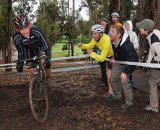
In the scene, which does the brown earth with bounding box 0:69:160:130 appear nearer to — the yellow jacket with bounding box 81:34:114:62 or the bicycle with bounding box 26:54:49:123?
the bicycle with bounding box 26:54:49:123

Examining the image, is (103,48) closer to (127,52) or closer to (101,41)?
(101,41)

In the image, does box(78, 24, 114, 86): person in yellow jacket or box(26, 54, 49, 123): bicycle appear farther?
box(78, 24, 114, 86): person in yellow jacket

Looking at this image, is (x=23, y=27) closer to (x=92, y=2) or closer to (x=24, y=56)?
(x=24, y=56)

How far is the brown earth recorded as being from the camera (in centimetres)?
617

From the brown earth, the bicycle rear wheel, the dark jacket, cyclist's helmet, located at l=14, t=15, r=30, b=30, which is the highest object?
cyclist's helmet, located at l=14, t=15, r=30, b=30

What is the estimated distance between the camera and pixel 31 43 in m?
7.06

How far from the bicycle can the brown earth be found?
0.18 meters

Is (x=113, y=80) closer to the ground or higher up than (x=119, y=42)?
closer to the ground

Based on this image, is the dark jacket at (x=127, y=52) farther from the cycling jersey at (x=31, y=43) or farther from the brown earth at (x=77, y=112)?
the cycling jersey at (x=31, y=43)

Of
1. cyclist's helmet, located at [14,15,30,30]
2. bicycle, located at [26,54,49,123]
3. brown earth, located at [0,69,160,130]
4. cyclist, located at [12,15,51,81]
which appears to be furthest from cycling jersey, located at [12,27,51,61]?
brown earth, located at [0,69,160,130]

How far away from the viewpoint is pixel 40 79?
6492 millimetres

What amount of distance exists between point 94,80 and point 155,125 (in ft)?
16.1

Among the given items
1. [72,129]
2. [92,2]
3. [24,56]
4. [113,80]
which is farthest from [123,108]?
[92,2]

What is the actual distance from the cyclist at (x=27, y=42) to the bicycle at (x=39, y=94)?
15cm
